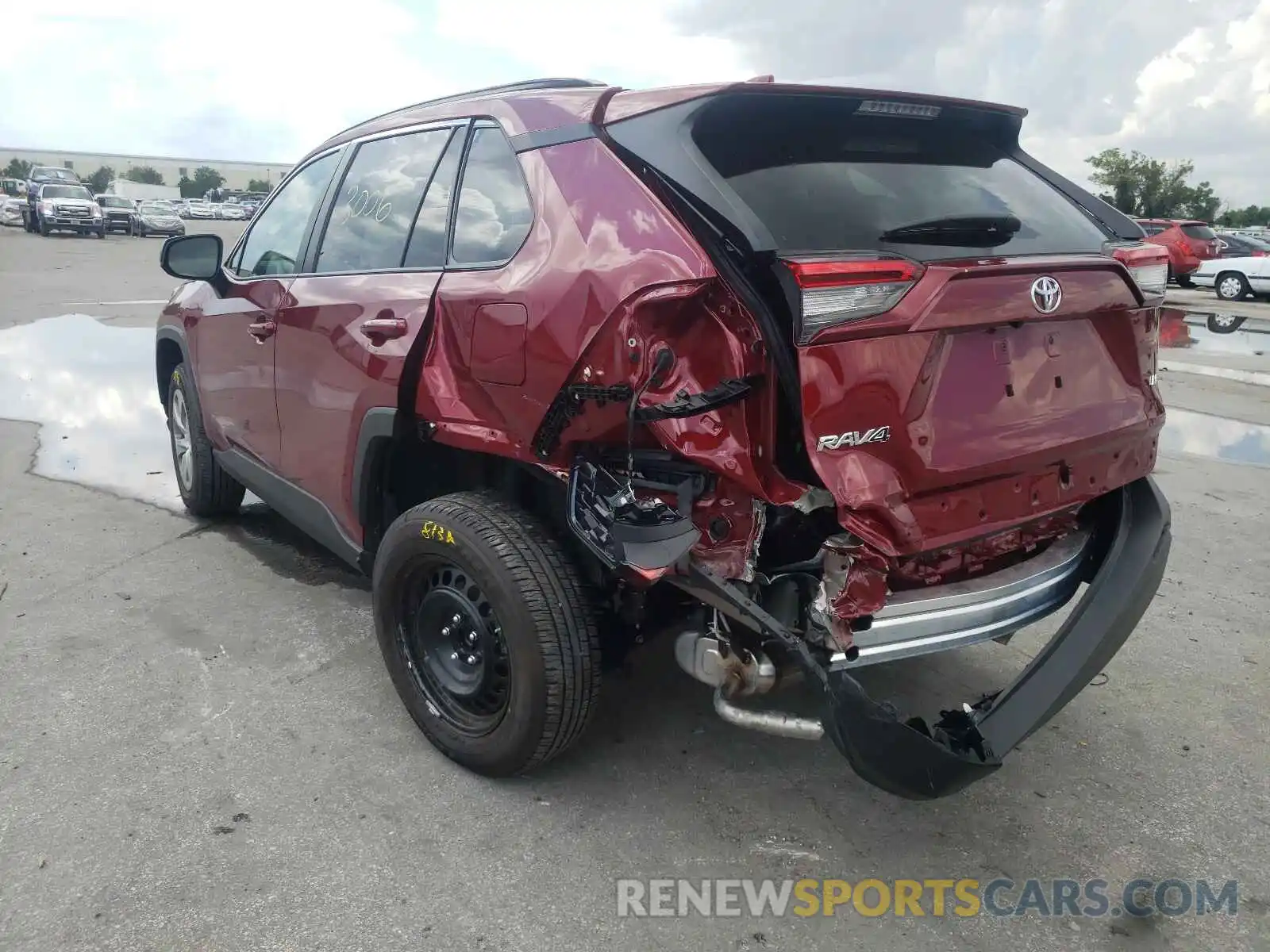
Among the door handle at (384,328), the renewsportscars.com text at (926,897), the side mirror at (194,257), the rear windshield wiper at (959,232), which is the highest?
the rear windshield wiper at (959,232)

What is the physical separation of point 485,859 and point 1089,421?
207cm

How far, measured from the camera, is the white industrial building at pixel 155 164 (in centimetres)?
12800

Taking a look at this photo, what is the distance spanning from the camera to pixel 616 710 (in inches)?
Result: 132

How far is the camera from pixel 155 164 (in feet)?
459

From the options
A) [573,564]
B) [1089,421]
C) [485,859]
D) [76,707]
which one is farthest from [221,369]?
[1089,421]

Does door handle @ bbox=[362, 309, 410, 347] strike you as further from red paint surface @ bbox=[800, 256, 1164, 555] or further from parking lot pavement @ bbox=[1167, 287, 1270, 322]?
parking lot pavement @ bbox=[1167, 287, 1270, 322]

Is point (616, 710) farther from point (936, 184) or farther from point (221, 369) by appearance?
point (221, 369)

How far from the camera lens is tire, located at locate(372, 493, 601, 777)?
263 centimetres

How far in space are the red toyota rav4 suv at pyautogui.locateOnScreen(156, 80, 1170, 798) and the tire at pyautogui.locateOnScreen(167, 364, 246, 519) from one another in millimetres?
1902

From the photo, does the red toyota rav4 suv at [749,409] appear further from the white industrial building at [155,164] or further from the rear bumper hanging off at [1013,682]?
the white industrial building at [155,164]

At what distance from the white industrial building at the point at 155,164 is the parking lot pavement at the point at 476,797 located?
129650mm

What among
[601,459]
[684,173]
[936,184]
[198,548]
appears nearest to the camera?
[684,173]

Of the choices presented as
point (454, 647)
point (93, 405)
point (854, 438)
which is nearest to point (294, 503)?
point (454, 647)

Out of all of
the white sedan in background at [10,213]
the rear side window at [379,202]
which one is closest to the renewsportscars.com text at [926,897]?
the rear side window at [379,202]
